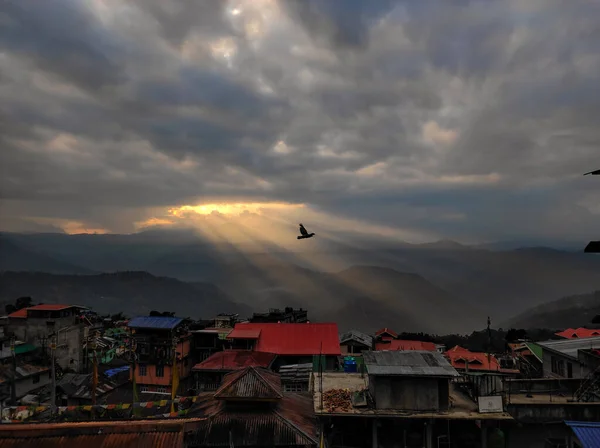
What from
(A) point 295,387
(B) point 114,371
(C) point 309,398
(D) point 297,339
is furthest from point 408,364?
(B) point 114,371

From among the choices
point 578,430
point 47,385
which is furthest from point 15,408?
point 578,430

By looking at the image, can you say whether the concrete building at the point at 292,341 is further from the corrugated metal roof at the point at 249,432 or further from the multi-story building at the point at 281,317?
the corrugated metal roof at the point at 249,432

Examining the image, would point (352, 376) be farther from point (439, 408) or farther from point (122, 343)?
point (122, 343)

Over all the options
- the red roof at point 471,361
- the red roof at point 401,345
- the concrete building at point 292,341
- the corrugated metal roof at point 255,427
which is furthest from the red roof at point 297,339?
the corrugated metal roof at point 255,427

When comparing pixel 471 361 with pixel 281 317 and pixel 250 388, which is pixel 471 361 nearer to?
pixel 281 317

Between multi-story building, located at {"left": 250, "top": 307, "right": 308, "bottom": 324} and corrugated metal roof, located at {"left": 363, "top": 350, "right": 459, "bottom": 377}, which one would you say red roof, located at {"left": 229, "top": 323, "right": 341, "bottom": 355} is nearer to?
multi-story building, located at {"left": 250, "top": 307, "right": 308, "bottom": 324}
